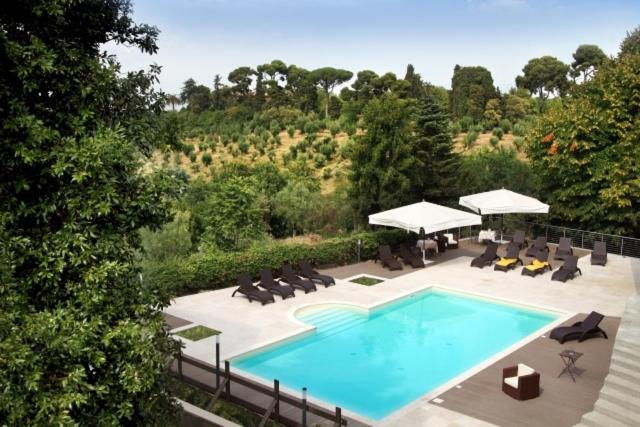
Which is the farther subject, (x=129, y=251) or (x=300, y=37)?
(x=300, y=37)

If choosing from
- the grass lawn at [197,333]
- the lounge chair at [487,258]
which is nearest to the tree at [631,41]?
the lounge chair at [487,258]

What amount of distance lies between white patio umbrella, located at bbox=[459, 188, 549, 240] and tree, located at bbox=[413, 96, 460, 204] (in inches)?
146

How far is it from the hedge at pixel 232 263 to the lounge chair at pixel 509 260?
5.28 meters

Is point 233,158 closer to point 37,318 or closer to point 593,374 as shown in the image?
point 593,374

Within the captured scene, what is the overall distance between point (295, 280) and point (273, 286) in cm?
101

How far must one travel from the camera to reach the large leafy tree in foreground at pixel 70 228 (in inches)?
212

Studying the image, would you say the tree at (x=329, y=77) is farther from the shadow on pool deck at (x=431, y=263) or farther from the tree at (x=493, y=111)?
the shadow on pool deck at (x=431, y=263)

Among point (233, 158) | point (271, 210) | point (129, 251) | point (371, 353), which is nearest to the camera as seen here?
point (129, 251)

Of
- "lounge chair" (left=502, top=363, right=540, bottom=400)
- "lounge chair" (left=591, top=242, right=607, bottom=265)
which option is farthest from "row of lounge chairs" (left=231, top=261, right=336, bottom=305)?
"lounge chair" (left=591, top=242, right=607, bottom=265)

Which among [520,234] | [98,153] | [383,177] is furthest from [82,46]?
[520,234]

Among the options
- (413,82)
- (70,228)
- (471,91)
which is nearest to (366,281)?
(70,228)

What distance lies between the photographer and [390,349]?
1361cm

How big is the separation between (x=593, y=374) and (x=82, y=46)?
10.6 meters

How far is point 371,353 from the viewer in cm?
1330
